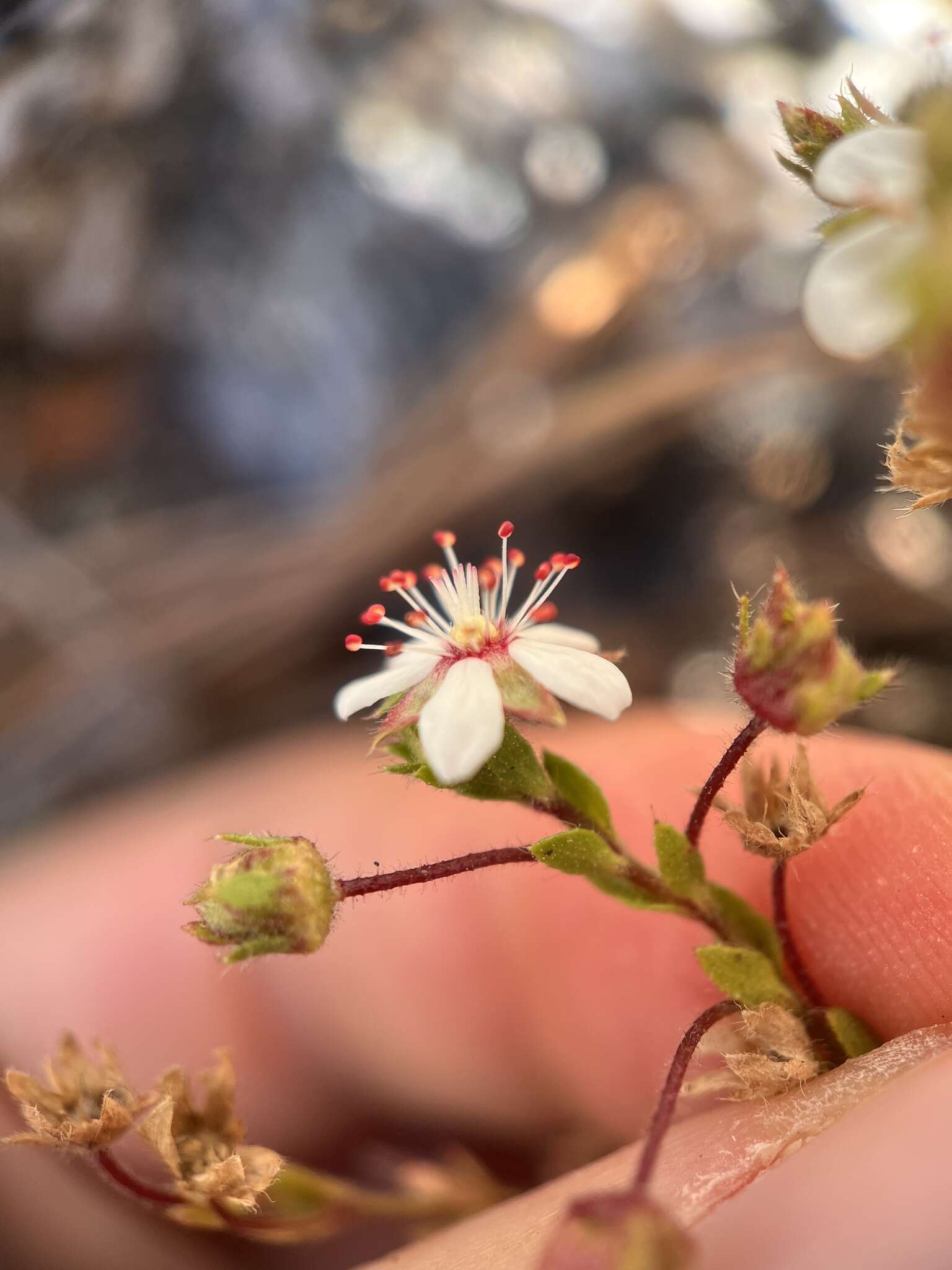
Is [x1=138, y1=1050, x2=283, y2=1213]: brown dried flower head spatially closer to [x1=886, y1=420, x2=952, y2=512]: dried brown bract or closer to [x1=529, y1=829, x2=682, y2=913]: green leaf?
[x1=529, y1=829, x2=682, y2=913]: green leaf

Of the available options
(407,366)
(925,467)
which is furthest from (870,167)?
(407,366)

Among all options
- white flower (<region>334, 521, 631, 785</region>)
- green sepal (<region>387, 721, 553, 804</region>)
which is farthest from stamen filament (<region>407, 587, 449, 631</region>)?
green sepal (<region>387, 721, 553, 804</region>)

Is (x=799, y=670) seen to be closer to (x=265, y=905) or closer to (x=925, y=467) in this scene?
(x=925, y=467)

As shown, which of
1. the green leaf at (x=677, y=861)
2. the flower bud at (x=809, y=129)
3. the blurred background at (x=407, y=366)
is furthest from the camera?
the blurred background at (x=407, y=366)

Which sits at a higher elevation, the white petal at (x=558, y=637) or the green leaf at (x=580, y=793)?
the white petal at (x=558, y=637)

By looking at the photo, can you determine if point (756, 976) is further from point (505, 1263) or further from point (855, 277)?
point (855, 277)

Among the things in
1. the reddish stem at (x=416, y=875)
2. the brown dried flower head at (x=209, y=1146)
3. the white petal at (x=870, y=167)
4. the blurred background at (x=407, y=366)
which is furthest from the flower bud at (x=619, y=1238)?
the blurred background at (x=407, y=366)

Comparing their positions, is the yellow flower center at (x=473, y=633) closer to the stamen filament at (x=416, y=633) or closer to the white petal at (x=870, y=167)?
the stamen filament at (x=416, y=633)
